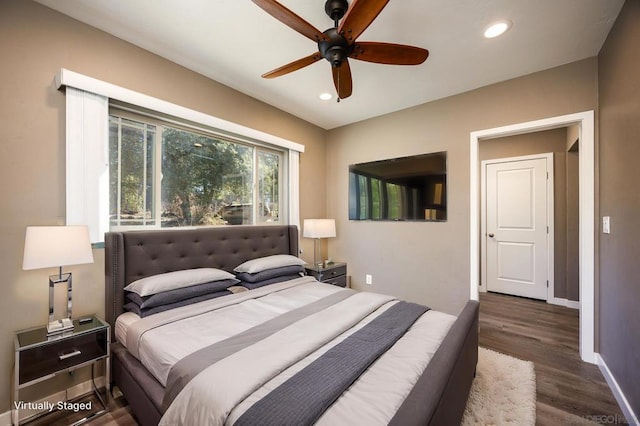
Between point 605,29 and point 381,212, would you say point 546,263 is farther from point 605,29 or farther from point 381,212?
point 605,29

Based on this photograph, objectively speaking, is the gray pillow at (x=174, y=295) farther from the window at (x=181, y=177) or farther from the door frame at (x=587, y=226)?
the door frame at (x=587, y=226)

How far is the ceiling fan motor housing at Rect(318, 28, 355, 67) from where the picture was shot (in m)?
1.53

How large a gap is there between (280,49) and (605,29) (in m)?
2.52

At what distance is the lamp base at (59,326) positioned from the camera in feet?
5.40

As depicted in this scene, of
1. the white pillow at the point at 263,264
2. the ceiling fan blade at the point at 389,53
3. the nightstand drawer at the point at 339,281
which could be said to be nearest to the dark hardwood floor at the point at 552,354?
the nightstand drawer at the point at 339,281

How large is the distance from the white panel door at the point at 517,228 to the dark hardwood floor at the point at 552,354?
0.31 metres

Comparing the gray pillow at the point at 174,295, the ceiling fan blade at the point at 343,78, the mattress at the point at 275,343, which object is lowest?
the mattress at the point at 275,343

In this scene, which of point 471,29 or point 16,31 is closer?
point 16,31

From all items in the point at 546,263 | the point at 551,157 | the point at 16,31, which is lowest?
the point at 546,263

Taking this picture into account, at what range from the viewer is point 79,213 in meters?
1.89

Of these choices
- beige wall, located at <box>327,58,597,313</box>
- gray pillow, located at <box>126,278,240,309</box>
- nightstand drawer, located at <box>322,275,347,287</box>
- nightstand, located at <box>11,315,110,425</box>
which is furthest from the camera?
nightstand drawer, located at <box>322,275,347,287</box>

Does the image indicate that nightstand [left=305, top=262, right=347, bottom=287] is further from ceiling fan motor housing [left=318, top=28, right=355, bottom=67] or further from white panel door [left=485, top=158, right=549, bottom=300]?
white panel door [left=485, top=158, right=549, bottom=300]

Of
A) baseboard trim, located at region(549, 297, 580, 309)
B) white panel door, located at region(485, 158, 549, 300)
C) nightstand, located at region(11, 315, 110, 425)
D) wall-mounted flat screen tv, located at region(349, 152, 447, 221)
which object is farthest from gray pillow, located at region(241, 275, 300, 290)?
baseboard trim, located at region(549, 297, 580, 309)

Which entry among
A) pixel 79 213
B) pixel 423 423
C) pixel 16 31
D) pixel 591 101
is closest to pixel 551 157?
pixel 591 101
